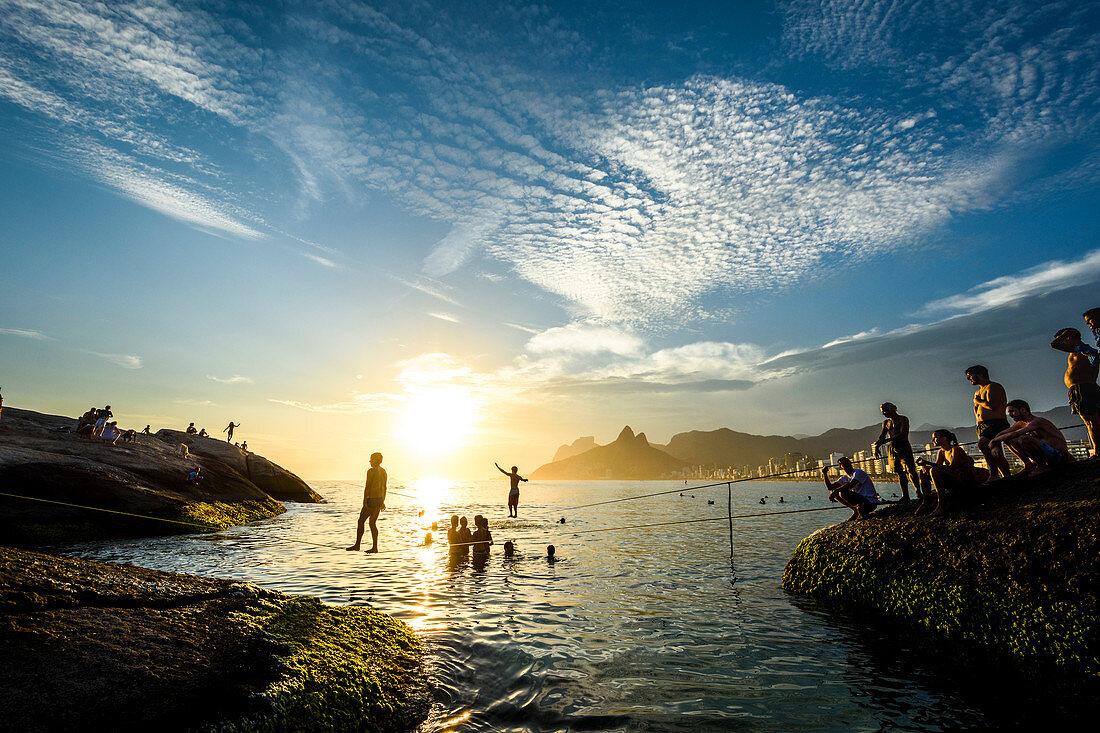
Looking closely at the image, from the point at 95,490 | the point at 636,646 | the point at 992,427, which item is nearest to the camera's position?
the point at 636,646

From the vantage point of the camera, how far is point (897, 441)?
11.5 meters

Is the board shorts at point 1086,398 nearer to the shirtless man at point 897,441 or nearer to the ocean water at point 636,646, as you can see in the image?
the shirtless man at point 897,441

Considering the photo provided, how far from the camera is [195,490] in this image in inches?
964

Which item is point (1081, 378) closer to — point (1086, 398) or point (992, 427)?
point (1086, 398)

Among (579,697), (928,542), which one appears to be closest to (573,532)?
(928,542)

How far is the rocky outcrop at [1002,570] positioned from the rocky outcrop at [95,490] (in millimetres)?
22062

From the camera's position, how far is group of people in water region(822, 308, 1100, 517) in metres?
8.89

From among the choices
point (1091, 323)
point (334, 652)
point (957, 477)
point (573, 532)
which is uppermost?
point (1091, 323)

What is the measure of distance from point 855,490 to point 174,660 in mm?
13345

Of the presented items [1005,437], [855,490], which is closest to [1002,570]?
[1005,437]

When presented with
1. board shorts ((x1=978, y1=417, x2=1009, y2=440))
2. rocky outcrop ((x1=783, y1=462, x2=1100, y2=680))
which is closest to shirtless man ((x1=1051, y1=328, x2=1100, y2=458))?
board shorts ((x1=978, y1=417, x2=1009, y2=440))

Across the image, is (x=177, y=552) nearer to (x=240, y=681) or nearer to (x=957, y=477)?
(x=240, y=681)

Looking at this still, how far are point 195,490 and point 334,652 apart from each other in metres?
25.0

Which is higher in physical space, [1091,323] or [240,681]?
[1091,323]
